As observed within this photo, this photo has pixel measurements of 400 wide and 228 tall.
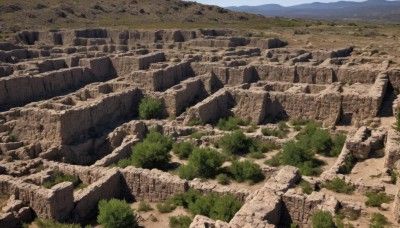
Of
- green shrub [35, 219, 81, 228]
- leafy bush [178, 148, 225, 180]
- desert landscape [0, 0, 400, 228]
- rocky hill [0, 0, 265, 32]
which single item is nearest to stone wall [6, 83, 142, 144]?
desert landscape [0, 0, 400, 228]

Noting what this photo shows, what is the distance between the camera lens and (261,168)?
15.4 metres

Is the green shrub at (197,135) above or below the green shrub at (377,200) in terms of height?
below

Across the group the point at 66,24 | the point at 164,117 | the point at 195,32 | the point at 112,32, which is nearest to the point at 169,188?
the point at 164,117

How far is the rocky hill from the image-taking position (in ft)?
206

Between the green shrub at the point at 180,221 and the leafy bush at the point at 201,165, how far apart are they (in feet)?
8.67

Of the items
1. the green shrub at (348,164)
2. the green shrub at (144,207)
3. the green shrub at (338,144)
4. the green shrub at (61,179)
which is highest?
the green shrub at (348,164)

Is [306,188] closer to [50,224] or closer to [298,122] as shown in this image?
[50,224]

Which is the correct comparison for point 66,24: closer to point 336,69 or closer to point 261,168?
point 336,69

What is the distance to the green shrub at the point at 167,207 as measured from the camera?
13477mm

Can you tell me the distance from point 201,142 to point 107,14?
61.8 meters

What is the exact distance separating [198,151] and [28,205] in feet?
19.8

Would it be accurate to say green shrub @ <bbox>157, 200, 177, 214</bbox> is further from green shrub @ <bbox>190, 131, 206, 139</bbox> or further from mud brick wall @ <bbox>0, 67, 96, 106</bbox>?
mud brick wall @ <bbox>0, 67, 96, 106</bbox>

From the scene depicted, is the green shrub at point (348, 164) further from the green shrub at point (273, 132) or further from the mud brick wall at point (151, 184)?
the mud brick wall at point (151, 184)

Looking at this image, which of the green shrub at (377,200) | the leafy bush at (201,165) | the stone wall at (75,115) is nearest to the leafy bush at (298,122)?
the leafy bush at (201,165)
